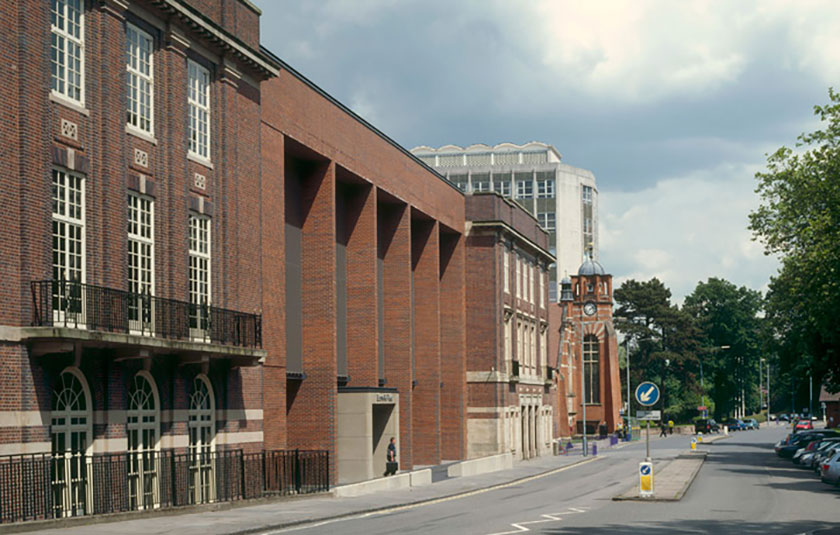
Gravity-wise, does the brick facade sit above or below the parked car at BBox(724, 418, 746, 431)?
above

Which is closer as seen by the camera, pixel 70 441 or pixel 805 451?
pixel 70 441

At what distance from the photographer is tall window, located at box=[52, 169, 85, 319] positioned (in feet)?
76.5

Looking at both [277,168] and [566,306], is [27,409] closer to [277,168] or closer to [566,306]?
[277,168]

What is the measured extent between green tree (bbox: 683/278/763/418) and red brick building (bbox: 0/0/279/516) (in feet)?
401

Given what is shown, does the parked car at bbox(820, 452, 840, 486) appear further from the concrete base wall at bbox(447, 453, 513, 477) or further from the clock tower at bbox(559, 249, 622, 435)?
the clock tower at bbox(559, 249, 622, 435)

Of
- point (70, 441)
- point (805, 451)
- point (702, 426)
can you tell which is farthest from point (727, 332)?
point (70, 441)

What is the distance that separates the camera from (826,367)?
5700 centimetres

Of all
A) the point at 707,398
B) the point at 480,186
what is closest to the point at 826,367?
the point at 480,186

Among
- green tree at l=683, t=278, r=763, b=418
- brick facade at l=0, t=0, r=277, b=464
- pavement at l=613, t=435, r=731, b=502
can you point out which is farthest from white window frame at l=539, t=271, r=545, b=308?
green tree at l=683, t=278, r=763, b=418

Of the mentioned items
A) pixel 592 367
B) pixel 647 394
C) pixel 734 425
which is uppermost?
pixel 647 394

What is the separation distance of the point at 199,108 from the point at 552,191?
343 feet

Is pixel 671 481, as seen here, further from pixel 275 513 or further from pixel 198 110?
pixel 198 110

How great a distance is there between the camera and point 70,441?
23.7 m

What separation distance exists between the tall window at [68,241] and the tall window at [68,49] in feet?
6.35
